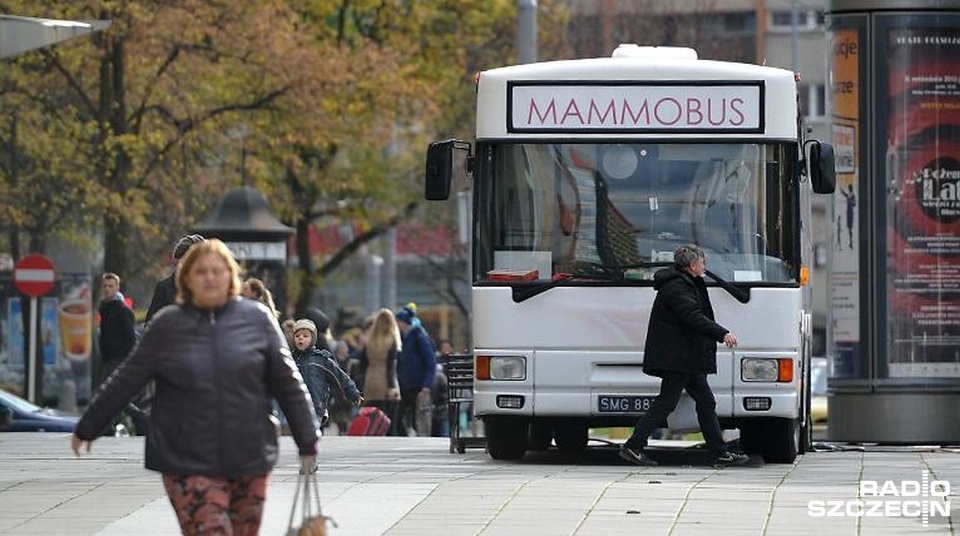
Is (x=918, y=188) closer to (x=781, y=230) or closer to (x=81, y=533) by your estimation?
(x=781, y=230)

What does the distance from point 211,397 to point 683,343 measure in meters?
7.83

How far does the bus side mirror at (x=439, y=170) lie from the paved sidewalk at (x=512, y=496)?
6.36 feet

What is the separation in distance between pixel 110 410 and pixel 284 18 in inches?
1127

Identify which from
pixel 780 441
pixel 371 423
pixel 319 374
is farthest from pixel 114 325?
pixel 780 441

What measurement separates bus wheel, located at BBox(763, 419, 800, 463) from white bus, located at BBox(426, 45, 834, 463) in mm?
339

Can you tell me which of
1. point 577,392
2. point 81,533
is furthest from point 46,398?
point 81,533

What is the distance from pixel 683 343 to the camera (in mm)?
16422

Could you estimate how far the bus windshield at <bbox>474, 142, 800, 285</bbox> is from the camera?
1706 centimetres

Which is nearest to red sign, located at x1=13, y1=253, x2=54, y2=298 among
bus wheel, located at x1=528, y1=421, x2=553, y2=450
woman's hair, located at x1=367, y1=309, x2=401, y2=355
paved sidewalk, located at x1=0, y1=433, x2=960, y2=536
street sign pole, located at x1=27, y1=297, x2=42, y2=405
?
street sign pole, located at x1=27, y1=297, x2=42, y2=405

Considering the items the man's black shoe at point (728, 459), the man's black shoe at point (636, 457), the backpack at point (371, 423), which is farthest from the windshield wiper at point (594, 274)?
the backpack at point (371, 423)

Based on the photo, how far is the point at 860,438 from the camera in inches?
843

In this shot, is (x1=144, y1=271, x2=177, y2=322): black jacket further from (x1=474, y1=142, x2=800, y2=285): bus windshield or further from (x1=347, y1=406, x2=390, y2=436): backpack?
(x1=347, y1=406, x2=390, y2=436): backpack

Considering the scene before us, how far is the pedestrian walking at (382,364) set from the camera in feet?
83.0

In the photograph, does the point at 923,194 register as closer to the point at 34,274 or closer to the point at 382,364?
the point at 382,364
